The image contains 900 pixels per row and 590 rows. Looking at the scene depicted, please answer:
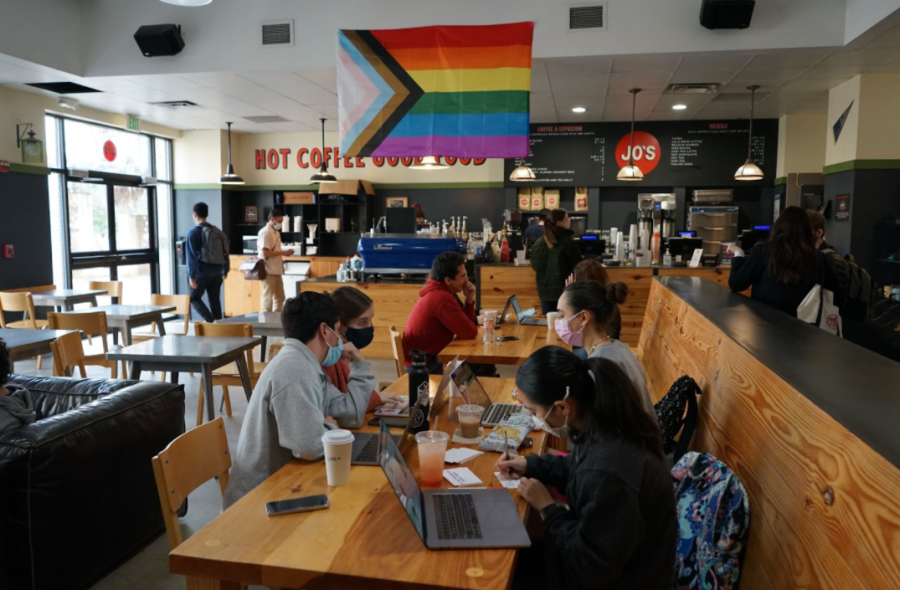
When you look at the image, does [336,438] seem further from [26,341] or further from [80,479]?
[26,341]

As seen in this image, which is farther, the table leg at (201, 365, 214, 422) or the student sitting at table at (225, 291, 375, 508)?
the table leg at (201, 365, 214, 422)

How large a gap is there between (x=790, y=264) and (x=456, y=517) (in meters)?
2.53

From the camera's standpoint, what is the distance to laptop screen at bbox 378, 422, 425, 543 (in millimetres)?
1612

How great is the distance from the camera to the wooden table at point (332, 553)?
1463 mm

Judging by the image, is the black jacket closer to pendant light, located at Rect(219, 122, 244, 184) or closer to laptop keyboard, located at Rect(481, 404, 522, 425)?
laptop keyboard, located at Rect(481, 404, 522, 425)

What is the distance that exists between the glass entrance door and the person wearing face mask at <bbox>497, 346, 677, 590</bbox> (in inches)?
331

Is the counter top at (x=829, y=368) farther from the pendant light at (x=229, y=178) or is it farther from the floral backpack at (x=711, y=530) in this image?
the pendant light at (x=229, y=178)

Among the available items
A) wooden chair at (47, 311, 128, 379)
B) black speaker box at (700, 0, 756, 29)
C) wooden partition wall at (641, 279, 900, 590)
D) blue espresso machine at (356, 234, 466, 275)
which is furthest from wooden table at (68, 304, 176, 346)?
black speaker box at (700, 0, 756, 29)

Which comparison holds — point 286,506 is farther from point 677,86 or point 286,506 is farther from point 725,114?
point 725,114

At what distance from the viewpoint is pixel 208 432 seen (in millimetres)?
2209

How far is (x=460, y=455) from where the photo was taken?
7.14 ft

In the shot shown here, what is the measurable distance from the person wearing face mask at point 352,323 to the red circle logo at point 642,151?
7640 millimetres

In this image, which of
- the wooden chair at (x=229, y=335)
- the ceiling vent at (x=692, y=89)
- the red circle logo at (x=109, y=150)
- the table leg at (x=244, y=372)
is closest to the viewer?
the table leg at (x=244, y=372)

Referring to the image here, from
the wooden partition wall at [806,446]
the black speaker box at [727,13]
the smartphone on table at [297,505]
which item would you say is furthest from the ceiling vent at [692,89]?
the smartphone on table at [297,505]
